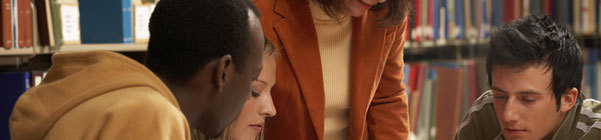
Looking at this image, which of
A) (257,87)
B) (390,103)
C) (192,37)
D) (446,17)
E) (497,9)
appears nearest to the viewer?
(192,37)

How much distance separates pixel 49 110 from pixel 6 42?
1.03m

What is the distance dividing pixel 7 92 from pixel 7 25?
18 centimetres

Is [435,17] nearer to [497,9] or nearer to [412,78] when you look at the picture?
[412,78]

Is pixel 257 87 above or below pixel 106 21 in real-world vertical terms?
below

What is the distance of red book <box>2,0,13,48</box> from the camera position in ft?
6.43

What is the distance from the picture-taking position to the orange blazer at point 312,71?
5.40ft

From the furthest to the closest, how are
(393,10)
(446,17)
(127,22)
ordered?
(446,17) → (127,22) → (393,10)

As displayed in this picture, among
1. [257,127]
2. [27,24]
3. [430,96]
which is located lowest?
[430,96]

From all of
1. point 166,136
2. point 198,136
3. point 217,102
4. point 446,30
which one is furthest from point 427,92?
point 166,136

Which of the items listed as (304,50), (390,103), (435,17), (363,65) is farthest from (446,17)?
(304,50)

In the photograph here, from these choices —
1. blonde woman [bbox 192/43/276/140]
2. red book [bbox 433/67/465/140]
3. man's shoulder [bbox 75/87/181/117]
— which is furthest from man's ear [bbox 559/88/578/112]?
red book [bbox 433/67/465/140]

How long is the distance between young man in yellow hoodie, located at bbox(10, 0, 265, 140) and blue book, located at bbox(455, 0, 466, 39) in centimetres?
205

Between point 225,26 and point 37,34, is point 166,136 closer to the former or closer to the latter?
point 225,26

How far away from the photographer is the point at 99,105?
966 millimetres
